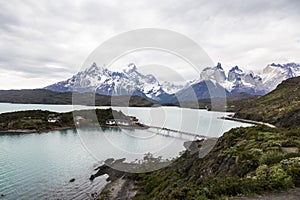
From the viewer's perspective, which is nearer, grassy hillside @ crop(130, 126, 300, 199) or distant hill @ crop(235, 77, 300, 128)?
grassy hillside @ crop(130, 126, 300, 199)

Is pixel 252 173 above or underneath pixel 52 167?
above

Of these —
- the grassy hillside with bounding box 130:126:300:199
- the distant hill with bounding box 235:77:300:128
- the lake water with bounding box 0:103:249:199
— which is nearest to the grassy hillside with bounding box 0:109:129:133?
the lake water with bounding box 0:103:249:199

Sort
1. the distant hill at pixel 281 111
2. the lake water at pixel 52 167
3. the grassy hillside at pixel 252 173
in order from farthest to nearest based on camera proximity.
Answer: the distant hill at pixel 281 111
the lake water at pixel 52 167
the grassy hillside at pixel 252 173

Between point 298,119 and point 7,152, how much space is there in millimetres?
65333

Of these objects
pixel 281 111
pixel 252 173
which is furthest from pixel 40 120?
pixel 252 173

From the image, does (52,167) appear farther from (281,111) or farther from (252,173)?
(281,111)

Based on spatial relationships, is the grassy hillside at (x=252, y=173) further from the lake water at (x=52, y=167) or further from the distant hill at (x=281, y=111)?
the distant hill at (x=281, y=111)

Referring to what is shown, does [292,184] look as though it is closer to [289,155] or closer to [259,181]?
[259,181]

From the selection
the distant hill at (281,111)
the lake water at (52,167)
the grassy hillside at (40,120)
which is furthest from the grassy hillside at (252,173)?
the grassy hillside at (40,120)

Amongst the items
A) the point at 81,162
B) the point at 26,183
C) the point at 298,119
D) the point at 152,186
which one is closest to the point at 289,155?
the point at 152,186

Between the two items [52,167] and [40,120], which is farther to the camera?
[40,120]

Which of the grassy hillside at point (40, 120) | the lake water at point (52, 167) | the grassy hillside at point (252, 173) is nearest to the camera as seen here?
the grassy hillside at point (252, 173)

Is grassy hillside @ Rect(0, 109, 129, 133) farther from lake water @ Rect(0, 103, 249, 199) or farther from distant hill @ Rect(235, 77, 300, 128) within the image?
distant hill @ Rect(235, 77, 300, 128)

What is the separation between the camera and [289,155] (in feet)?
34.8
